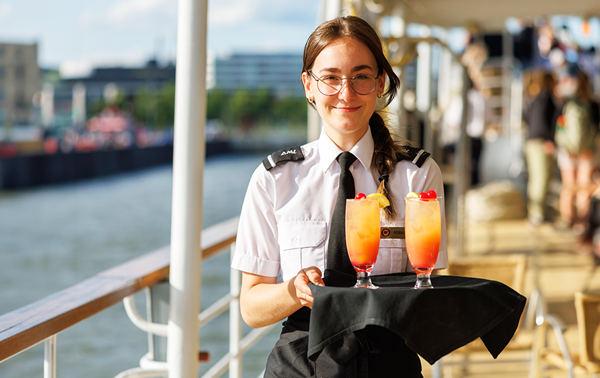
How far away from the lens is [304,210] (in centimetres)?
124

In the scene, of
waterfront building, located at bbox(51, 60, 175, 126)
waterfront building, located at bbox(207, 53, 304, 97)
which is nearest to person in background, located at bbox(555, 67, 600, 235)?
waterfront building, located at bbox(207, 53, 304, 97)

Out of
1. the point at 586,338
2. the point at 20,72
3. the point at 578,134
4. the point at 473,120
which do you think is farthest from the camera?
the point at 20,72

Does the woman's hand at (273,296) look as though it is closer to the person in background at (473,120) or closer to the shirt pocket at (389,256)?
the shirt pocket at (389,256)

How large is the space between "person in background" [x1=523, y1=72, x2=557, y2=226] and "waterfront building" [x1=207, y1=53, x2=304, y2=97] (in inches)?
94.8

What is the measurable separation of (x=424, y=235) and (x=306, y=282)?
0.73 feet

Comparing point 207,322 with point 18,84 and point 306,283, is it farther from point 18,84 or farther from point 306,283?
point 18,84

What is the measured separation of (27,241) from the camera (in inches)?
1489

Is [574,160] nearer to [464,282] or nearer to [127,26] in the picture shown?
[464,282]

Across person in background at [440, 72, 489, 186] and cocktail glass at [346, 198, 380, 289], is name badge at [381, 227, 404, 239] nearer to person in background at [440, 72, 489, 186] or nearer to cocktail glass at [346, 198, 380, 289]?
cocktail glass at [346, 198, 380, 289]

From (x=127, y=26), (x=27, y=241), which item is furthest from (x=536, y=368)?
(x=127, y=26)

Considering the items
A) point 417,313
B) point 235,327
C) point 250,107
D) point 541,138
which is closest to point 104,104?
point 250,107

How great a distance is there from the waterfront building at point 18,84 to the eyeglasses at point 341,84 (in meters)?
51.4

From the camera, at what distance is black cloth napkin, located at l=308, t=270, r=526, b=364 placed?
1.00 meters

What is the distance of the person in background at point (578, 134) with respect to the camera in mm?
5637
